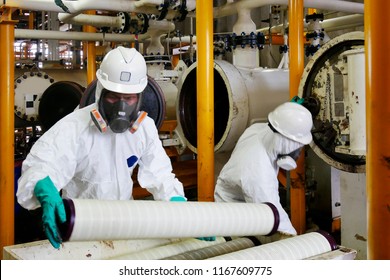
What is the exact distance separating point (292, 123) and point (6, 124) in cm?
192

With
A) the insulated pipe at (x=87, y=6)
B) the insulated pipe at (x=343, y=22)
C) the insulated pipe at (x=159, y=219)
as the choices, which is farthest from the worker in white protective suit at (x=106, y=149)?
the insulated pipe at (x=343, y=22)

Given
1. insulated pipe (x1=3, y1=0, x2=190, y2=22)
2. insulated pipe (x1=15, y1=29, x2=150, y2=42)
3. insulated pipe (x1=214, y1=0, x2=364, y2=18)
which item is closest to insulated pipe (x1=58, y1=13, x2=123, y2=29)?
insulated pipe (x1=15, y1=29, x2=150, y2=42)

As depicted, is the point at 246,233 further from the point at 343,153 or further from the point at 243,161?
the point at 343,153

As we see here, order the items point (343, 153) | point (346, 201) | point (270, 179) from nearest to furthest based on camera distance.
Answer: point (270, 179)
point (343, 153)
point (346, 201)

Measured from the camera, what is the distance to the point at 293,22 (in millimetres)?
3268

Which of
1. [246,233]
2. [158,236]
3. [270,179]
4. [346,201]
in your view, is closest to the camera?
[158,236]

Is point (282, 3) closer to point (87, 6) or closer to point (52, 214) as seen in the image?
point (87, 6)

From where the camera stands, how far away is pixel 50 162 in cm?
212

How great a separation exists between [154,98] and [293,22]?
3.91 ft

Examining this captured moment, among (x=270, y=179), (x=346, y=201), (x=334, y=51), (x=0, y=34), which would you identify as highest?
(x=0, y=34)

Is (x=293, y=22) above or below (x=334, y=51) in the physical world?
above

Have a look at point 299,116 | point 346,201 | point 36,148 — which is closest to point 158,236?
point 36,148

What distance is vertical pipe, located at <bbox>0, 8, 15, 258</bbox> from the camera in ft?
10.7

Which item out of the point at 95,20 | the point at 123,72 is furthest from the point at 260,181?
the point at 95,20
